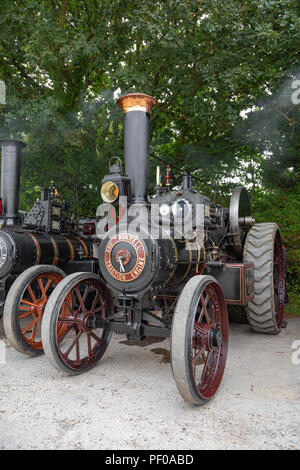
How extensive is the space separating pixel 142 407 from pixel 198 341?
2.04ft

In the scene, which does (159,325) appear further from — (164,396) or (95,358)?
(95,358)

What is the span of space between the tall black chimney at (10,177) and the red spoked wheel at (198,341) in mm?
3392

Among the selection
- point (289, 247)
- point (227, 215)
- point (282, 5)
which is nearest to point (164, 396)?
point (227, 215)

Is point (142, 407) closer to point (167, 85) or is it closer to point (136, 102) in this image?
point (136, 102)

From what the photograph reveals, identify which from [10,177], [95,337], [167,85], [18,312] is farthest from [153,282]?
[167,85]

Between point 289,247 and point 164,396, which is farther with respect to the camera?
point 289,247

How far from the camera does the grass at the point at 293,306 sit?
621 cm

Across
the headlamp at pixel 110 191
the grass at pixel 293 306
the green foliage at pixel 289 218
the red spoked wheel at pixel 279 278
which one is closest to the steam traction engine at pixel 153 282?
the headlamp at pixel 110 191

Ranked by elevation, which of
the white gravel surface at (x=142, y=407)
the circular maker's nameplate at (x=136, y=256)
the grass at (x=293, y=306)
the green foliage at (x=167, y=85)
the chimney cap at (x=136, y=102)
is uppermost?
the green foliage at (x=167, y=85)

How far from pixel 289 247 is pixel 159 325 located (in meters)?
4.87

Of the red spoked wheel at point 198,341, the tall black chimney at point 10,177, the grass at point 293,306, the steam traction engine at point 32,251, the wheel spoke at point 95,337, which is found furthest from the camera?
the grass at point 293,306

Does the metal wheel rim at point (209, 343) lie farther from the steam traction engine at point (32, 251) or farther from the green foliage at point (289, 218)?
Result: the green foliage at point (289, 218)

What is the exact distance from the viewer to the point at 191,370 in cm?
237
